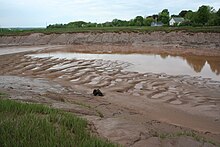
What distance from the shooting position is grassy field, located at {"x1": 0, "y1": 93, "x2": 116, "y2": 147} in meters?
4.49

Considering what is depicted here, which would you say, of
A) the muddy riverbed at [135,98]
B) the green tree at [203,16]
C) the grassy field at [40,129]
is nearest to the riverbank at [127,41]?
the green tree at [203,16]

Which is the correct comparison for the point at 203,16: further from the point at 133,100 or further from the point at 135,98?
the point at 133,100

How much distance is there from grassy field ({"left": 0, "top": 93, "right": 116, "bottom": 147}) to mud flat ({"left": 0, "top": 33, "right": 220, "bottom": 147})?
73 cm

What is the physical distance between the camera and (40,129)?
5.04 metres

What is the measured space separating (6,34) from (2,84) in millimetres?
42258

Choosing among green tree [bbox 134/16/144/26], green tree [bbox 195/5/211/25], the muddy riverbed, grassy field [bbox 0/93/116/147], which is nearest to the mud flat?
the muddy riverbed

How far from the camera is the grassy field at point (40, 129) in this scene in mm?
4492

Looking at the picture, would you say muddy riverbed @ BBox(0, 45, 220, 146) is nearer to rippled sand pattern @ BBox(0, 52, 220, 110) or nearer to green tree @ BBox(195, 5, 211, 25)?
rippled sand pattern @ BBox(0, 52, 220, 110)

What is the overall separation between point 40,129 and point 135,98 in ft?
24.2

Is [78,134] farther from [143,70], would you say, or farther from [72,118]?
[143,70]

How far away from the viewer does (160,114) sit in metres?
9.99

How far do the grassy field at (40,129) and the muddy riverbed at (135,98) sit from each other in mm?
720

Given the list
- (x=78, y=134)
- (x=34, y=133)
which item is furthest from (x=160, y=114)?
(x=34, y=133)

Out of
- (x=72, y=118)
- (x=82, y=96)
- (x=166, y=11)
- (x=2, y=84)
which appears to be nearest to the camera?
(x=72, y=118)
